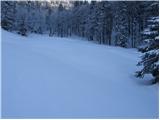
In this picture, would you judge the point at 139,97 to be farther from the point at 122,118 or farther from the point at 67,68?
the point at 67,68

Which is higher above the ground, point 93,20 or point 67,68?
point 93,20

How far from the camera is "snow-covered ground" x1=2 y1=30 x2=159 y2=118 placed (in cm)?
971

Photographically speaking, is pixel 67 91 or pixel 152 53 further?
pixel 152 53

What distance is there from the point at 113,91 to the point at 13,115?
509cm

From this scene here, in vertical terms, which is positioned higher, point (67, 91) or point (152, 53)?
point (152, 53)

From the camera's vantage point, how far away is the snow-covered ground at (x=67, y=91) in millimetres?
9711

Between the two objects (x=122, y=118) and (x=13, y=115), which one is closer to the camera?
(x=13, y=115)

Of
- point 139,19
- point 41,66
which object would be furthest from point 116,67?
point 139,19

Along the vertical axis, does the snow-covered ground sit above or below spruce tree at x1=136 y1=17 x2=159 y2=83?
below

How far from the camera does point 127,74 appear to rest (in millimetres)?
16484

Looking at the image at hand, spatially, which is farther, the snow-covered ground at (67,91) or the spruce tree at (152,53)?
the spruce tree at (152,53)

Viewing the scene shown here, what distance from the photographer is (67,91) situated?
11.5m

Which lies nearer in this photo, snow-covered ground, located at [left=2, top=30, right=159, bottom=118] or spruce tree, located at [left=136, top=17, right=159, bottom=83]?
snow-covered ground, located at [left=2, top=30, right=159, bottom=118]

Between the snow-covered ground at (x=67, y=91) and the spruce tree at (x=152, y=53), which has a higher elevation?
the spruce tree at (x=152, y=53)
